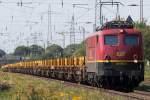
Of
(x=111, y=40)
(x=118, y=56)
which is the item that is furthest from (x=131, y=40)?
(x=118, y=56)

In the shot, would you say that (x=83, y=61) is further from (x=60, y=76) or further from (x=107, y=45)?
(x=60, y=76)

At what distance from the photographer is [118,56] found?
84.2ft

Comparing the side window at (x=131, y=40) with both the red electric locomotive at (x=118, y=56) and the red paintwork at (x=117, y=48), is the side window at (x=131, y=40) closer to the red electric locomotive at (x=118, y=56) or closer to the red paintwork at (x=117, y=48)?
the red electric locomotive at (x=118, y=56)

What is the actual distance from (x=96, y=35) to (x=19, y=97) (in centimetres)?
1087

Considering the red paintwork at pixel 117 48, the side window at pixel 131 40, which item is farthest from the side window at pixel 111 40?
the side window at pixel 131 40

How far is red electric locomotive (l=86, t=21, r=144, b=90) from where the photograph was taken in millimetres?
25422

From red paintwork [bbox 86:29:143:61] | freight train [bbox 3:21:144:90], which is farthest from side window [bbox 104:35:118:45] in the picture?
red paintwork [bbox 86:29:143:61]

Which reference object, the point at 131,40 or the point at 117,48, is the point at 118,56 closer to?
the point at 117,48

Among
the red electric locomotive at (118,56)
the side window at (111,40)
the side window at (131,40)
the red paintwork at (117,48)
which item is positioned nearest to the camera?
the red electric locomotive at (118,56)

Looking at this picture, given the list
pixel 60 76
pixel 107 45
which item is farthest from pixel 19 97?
pixel 60 76

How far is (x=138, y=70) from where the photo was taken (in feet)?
82.9

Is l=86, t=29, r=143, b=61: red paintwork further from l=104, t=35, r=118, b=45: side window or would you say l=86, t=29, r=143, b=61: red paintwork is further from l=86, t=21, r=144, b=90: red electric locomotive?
l=104, t=35, r=118, b=45: side window

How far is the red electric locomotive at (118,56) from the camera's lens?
25.4m

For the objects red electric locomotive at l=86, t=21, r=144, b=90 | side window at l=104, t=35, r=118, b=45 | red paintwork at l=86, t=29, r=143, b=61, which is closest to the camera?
red electric locomotive at l=86, t=21, r=144, b=90
